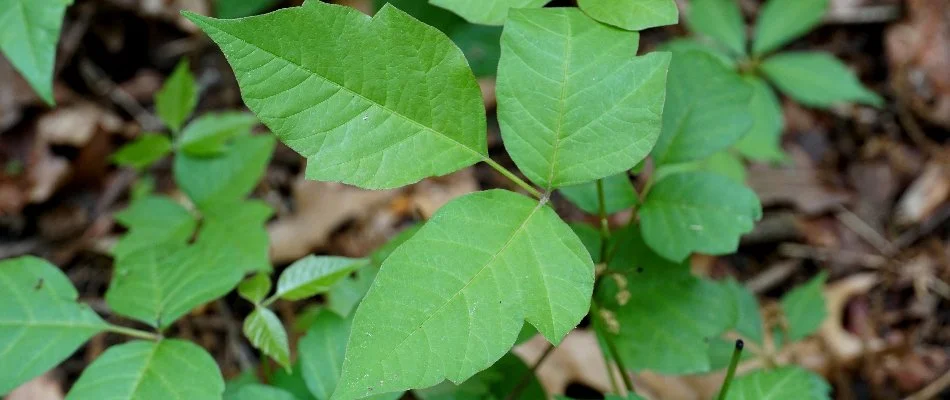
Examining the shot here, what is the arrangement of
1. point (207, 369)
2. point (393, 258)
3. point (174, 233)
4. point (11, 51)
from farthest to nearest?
point (174, 233) < point (11, 51) < point (207, 369) < point (393, 258)

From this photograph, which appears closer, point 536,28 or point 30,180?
point 536,28

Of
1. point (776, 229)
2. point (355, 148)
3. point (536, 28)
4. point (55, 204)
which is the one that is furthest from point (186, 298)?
point (776, 229)

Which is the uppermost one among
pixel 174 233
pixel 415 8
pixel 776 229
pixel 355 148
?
pixel 355 148

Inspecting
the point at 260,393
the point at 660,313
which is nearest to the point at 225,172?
the point at 260,393

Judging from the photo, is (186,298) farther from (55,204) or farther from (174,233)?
(55,204)

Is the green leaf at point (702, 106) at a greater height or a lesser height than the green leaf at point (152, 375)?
greater

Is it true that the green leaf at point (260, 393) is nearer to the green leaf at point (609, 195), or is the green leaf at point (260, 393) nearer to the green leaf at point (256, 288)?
the green leaf at point (256, 288)

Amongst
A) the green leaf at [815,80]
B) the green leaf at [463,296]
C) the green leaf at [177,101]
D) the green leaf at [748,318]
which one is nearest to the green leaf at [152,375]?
the green leaf at [463,296]

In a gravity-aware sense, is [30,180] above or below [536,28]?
below
